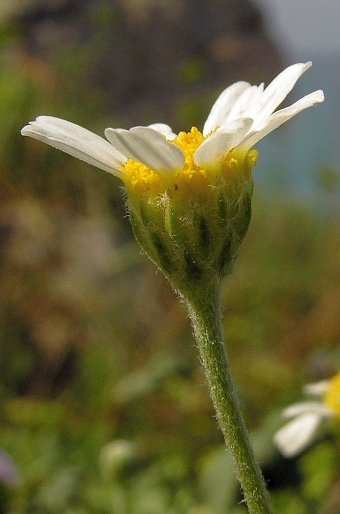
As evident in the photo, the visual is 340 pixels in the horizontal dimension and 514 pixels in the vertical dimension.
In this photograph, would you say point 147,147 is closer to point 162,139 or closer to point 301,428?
point 162,139

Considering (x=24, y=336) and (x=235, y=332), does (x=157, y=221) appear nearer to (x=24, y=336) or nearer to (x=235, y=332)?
(x=235, y=332)

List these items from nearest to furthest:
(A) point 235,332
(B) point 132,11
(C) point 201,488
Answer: (C) point 201,488 < (A) point 235,332 < (B) point 132,11

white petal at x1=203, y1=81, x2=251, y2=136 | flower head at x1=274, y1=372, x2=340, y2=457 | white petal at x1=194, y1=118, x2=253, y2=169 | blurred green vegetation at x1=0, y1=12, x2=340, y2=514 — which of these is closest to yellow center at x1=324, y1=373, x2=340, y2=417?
flower head at x1=274, y1=372, x2=340, y2=457

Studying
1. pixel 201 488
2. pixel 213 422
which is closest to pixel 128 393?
pixel 213 422

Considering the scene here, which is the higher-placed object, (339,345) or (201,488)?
(339,345)

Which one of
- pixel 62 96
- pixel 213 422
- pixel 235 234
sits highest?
pixel 62 96

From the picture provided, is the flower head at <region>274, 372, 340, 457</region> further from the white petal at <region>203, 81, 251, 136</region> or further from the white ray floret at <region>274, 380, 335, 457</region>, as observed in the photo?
the white petal at <region>203, 81, 251, 136</region>

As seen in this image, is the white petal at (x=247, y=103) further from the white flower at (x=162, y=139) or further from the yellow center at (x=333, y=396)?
the yellow center at (x=333, y=396)

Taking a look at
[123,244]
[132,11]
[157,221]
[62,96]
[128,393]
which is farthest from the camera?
[132,11]
